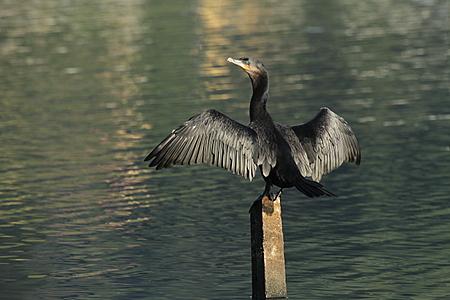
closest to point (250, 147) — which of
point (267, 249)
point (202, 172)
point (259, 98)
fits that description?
point (259, 98)

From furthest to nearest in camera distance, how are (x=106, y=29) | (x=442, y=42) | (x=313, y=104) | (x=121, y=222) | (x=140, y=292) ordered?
1. (x=106, y=29)
2. (x=442, y=42)
3. (x=313, y=104)
4. (x=121, y=222)
5. (x=140, y=292)

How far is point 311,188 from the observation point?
43.0 feet

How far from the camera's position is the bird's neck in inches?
543

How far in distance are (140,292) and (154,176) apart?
819cm

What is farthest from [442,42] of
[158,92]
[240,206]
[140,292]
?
[140,292]

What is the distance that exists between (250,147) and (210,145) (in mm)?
435

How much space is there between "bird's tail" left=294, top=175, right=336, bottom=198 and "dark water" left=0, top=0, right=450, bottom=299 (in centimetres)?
268

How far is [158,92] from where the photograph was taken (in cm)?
3488

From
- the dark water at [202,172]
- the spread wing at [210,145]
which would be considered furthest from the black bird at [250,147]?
the dark water at [202,172]

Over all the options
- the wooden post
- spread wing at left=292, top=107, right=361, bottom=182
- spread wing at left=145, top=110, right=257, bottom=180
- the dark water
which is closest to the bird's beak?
spread wing at left=145, top=110, right=257, bottom=180

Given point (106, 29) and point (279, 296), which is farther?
point (106, 29)

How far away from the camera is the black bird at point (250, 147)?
13312 mm

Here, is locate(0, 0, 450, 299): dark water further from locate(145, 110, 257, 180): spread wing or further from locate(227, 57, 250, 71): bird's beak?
locate(227, 57, 250, 71): bird's beak

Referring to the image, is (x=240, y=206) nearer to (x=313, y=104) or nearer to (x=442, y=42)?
(x=313, y=104)
